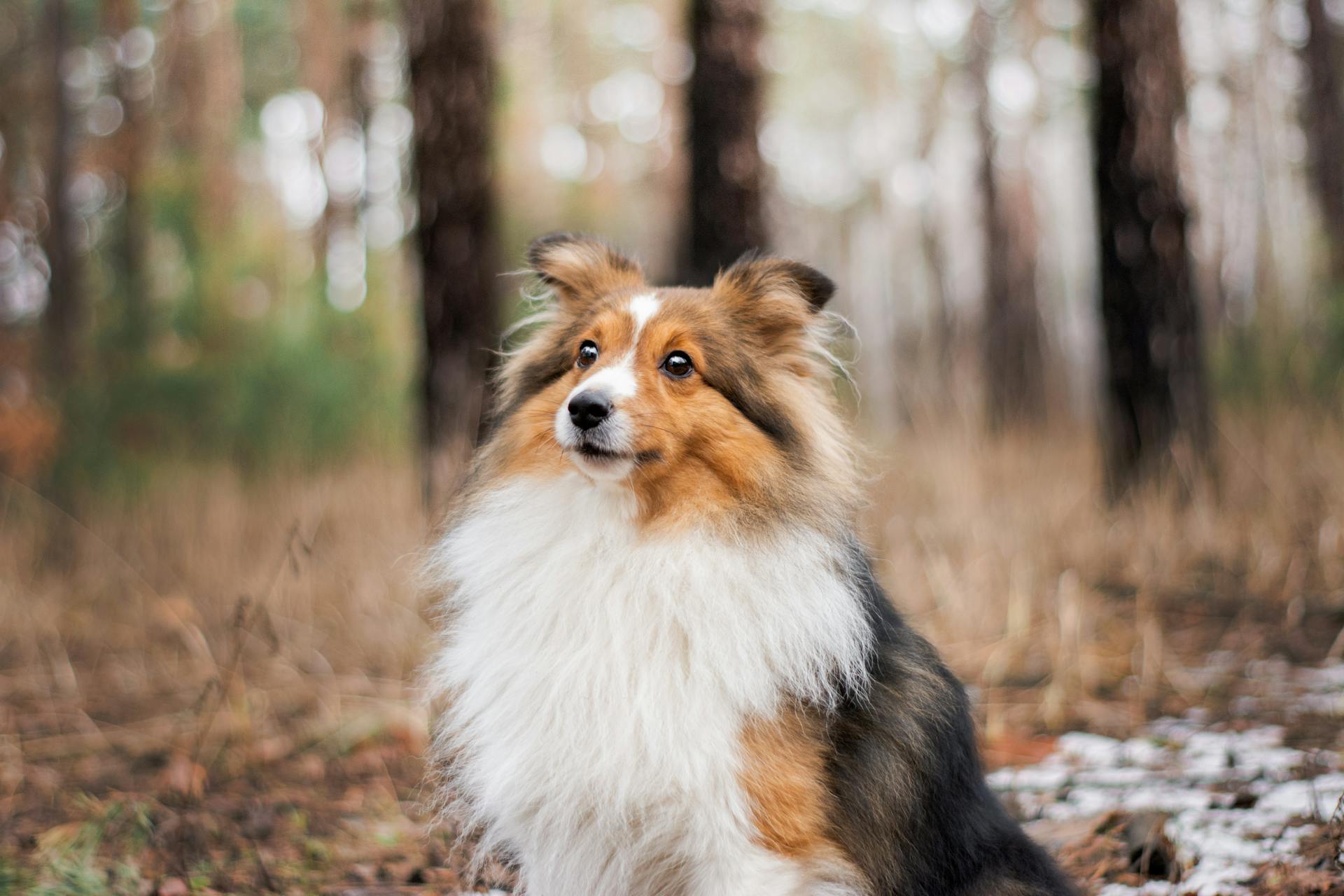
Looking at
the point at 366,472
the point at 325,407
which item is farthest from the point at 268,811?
the point at 325,407

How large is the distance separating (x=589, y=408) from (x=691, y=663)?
2.30 feet

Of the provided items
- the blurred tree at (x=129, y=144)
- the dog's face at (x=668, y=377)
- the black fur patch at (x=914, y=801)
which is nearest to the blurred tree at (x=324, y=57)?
the blurred tree at (x=129, y=144)

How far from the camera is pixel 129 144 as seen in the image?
48.0ft

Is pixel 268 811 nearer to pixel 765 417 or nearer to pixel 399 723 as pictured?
pixel 399 723

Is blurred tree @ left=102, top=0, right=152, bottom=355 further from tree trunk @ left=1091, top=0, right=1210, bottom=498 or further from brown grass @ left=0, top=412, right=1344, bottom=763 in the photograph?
tree trunk @ left=1091, top=0, right=1210, bottom=498

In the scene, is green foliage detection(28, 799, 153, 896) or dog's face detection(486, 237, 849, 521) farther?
green foliage detection(28, 799, 153, 896)

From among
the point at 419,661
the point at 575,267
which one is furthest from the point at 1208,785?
the point at 419,661

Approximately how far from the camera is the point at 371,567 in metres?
6.47

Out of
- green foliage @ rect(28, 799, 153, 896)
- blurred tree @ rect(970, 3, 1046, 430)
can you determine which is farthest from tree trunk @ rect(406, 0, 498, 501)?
blurred tree @ rect(970, 3, 1046, 430)

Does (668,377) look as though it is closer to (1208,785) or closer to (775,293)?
(775,293)

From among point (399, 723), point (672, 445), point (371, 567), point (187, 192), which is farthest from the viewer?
point (187, 192)

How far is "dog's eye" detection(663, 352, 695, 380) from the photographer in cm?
298

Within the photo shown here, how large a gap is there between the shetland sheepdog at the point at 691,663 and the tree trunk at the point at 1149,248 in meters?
4.97

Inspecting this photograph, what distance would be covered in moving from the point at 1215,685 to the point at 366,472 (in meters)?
6.18
